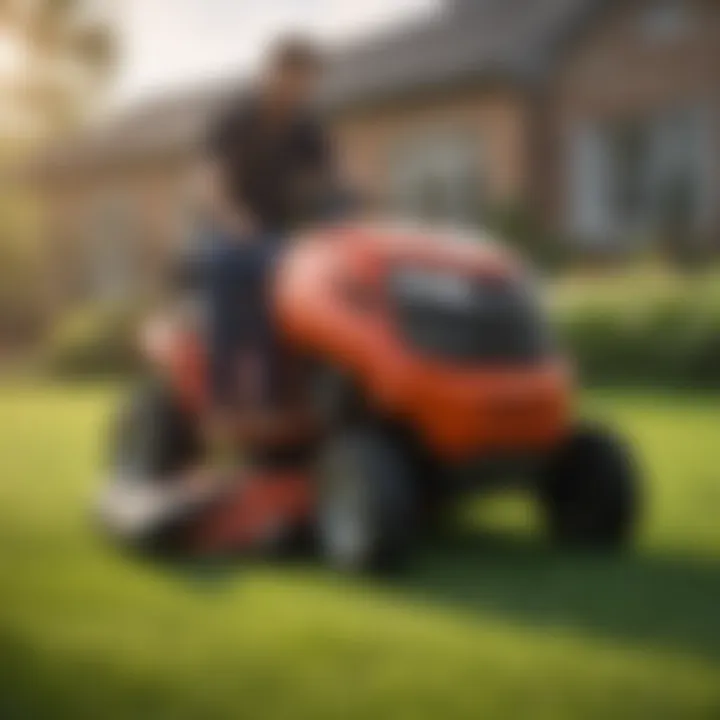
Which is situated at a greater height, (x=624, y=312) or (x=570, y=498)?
(x=624, y=312)

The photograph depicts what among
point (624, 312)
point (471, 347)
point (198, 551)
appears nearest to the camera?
point (624, 312)

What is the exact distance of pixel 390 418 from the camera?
1.76m

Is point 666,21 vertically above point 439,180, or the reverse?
point 666,21

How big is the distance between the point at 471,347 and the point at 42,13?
1.82ft

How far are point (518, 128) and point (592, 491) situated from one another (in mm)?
346

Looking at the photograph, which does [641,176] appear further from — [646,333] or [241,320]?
[241,320]

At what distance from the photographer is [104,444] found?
5.97 feet

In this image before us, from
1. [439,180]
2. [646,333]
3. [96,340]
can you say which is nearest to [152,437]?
[96,340]

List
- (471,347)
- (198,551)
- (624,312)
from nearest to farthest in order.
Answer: (624,312) → (471,347) → (198,551)

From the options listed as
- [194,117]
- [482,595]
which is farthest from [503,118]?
[482,595]

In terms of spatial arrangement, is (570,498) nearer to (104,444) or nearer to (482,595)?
(482,595)

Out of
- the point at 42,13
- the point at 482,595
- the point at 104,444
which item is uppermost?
the point at 42,13

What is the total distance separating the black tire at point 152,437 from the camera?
5.90 feet

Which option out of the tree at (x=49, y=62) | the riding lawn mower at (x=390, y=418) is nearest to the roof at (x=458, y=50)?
the riding lawn mower at (x=390, y=418)
